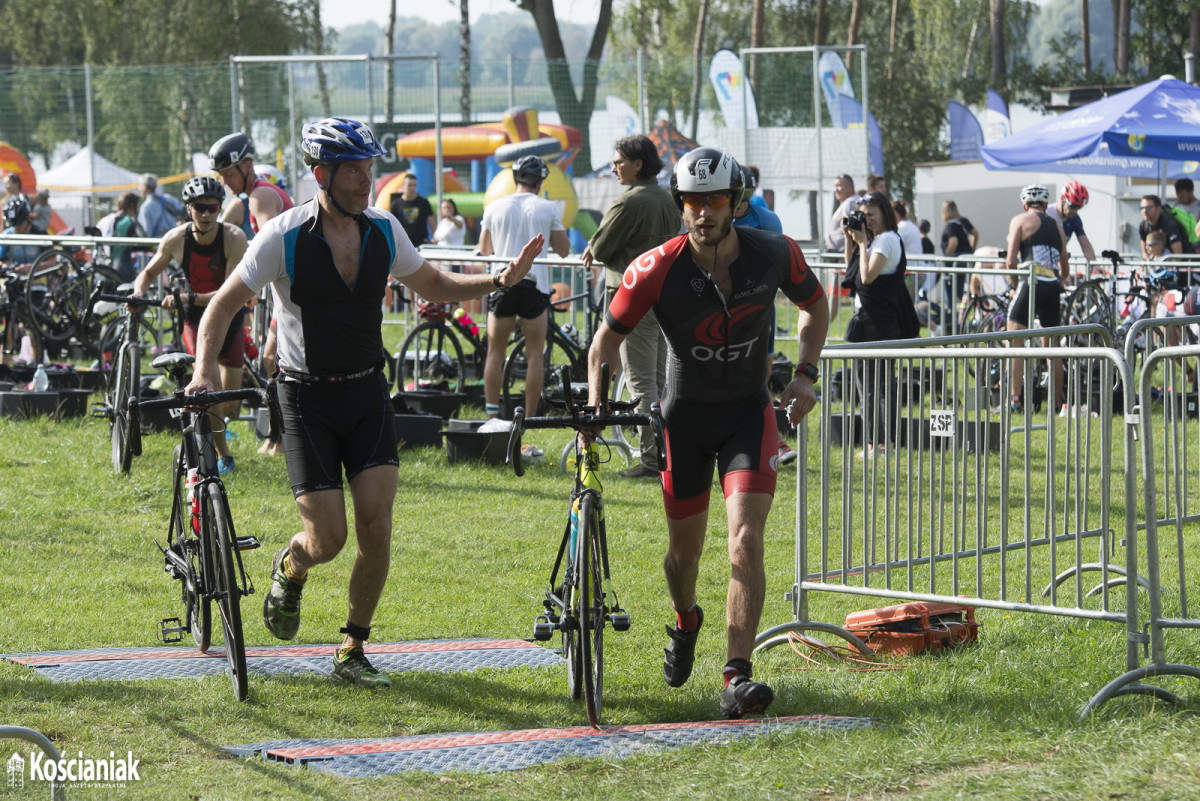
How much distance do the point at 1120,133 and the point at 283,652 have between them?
13.1m

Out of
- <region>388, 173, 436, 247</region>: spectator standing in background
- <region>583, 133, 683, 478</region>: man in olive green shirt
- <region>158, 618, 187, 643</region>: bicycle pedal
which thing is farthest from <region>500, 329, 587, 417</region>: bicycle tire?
<region>388, 173, 436, 247</region>: spectator standing in background

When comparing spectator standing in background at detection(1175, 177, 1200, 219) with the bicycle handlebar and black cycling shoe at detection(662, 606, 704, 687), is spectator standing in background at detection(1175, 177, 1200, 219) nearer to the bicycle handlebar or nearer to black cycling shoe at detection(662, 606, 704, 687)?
black cycling shoe at detection(662, 606, 704, 687)

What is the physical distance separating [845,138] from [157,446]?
12.8 meters

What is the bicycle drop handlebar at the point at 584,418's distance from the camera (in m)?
5.07

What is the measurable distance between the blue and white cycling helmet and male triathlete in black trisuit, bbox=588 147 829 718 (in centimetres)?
109

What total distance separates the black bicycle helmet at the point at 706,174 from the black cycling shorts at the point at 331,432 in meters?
1.36

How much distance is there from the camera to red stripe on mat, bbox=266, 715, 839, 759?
184 inches

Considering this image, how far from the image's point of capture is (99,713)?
5.12 meters

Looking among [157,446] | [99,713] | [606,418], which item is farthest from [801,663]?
[157,446]

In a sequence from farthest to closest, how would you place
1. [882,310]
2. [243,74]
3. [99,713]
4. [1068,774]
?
[243,74] < [882,310] < [99,713] < [1068,774]

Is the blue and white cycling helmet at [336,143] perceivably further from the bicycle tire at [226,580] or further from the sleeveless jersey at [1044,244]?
the sleeveless jersey at [1044,244]

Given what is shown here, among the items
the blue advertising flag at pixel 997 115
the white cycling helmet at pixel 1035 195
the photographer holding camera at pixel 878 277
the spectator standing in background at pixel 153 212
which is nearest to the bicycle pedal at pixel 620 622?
the photographer holding camera at pixel 878 277

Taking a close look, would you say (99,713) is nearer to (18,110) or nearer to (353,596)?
(353,596)

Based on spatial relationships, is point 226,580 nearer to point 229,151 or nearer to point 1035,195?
point 229,151
